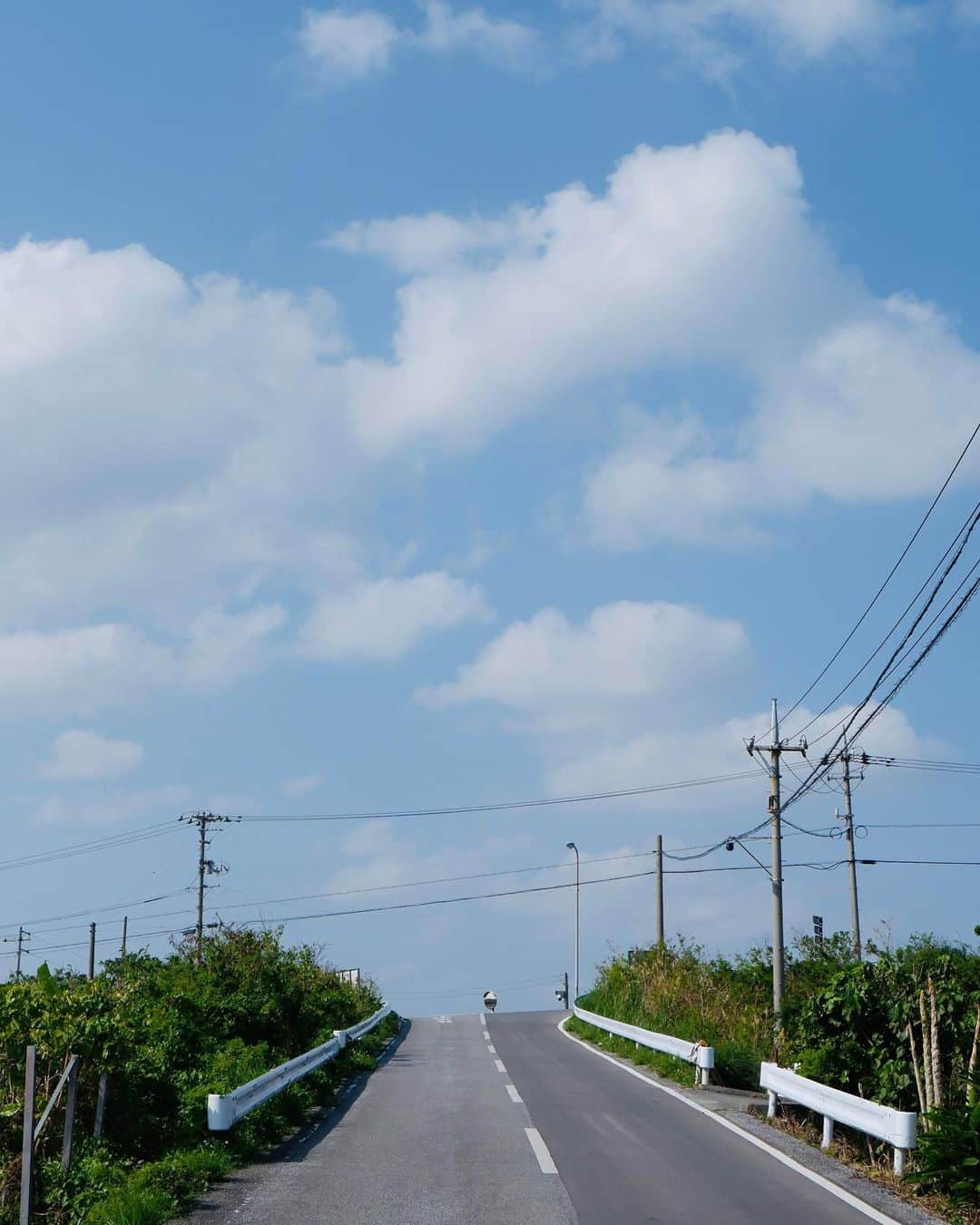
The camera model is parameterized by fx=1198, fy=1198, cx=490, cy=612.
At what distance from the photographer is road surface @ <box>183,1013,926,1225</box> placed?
34.5 feet

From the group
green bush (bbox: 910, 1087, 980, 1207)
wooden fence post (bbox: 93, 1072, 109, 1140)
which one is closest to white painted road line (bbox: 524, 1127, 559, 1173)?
green bush (bbox: 910, 1087, 980, 1207)

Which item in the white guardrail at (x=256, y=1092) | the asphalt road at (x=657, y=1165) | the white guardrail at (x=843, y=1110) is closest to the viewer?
the asphalt road at (x=657, y=1165)

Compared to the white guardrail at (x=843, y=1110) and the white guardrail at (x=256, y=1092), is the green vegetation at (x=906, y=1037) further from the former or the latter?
the white guardrail at (x=256, y=1092)

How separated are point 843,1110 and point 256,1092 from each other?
23.3 feet

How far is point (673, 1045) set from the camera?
24.6 meters

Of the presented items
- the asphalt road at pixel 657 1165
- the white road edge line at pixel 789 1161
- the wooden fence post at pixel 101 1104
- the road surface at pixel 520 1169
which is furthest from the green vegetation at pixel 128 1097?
the white road edge line at pixel 789 1161

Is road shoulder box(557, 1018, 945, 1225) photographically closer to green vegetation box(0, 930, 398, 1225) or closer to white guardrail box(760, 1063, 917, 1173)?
white guardrail box(760, 1063, 917, 1173)

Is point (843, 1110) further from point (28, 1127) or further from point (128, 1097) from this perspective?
point (28, 1127)

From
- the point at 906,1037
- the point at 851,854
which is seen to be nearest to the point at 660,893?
the point at 851,854

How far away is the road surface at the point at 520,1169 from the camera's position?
1052 centimetres

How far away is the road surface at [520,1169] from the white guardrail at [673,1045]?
1383mm

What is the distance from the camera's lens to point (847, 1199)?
37.5 ft

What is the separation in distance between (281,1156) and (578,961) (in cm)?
4647

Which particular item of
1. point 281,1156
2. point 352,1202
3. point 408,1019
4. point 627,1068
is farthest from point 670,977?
point 352,1202
